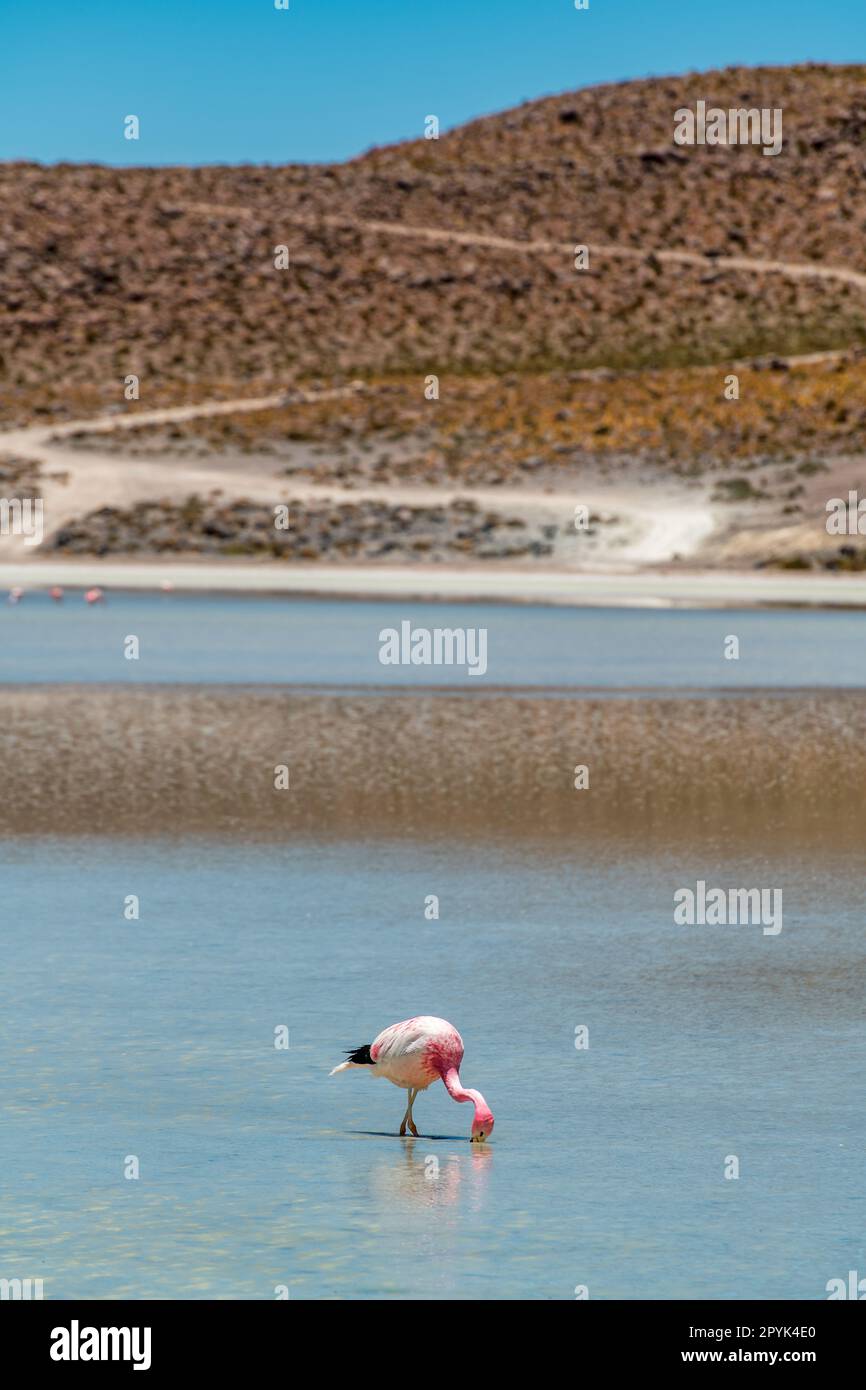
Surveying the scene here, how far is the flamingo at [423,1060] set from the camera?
→ 7.26 metres

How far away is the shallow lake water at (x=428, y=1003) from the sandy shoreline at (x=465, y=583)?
→ 2098 centimetres

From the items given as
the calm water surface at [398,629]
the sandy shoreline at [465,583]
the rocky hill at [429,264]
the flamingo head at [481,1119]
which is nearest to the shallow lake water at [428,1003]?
the flamingo head at [481,1119]

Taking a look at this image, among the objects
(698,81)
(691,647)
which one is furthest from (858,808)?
(698,81)

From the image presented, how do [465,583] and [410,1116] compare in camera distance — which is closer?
[410,1116]

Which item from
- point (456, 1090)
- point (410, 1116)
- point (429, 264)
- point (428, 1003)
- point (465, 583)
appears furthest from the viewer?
point (429, 264)

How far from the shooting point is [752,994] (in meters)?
9.72

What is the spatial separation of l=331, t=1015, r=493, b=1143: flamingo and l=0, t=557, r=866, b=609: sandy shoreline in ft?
104

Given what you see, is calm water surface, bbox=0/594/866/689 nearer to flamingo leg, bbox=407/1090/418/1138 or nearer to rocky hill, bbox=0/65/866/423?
flamingo leg, bbox=407/1090/418/1138

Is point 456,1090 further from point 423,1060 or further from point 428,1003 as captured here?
point 428,1003

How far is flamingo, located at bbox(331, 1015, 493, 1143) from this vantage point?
7262 mm

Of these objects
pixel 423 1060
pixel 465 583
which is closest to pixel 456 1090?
pixel 423 1060

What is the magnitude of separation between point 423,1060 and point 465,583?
A: 3754 centimetres

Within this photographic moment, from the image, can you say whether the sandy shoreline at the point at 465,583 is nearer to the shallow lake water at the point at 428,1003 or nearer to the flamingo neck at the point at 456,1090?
the shallow lake water at the point at 428,1003

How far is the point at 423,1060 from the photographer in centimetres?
732
